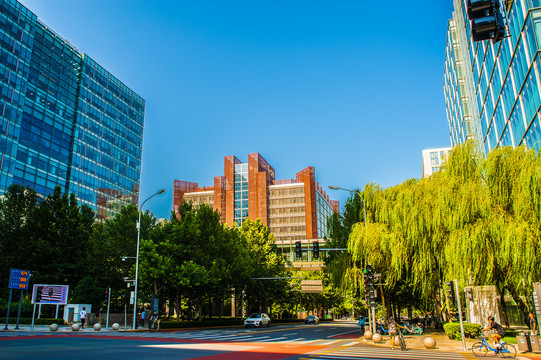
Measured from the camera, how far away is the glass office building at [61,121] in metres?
68.4

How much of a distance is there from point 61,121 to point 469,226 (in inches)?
3133

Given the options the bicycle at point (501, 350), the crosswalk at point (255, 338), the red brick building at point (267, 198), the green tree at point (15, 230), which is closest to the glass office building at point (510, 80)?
the bicycle at point (501, 350)

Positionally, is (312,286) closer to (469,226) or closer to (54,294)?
(54,294)

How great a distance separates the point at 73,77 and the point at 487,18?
303 feet

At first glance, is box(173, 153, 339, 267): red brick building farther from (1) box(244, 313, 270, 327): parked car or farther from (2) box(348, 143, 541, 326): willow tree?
(2) box(348, 143, 541, 326): willow tree

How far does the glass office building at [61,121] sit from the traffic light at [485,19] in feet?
239

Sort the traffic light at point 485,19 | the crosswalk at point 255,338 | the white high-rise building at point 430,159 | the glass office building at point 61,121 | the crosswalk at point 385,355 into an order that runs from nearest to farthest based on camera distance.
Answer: the traffic light at point 485,19 → the crosswalk at point 385,355 → the crosswalk at point 255,338 → the glass office building at point 61,121 → the white high-rise building at point 430,159

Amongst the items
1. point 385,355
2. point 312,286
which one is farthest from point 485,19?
point 312,286

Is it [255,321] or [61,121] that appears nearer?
[255,321]

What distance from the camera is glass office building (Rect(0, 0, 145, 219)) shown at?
225 ft

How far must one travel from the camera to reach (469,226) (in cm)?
2069

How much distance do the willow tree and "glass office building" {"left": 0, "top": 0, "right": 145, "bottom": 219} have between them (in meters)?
63.8

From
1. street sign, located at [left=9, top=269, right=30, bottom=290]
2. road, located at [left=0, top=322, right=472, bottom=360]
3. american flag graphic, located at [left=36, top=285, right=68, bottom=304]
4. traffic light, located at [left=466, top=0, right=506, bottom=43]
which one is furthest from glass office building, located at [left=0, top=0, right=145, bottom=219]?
traffic light, located at [left=466, top=0, right=506, bottom=43]

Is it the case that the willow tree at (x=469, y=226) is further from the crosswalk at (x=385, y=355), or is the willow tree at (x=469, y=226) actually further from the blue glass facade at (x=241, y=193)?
the blue glass facade at (x=241, y=193)
